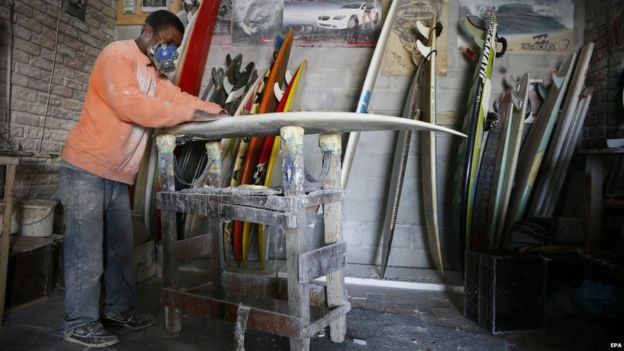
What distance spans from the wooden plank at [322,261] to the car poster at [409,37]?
196 centimetres

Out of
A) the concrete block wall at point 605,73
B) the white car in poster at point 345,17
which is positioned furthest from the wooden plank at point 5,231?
the concrete block wall at point 605,73

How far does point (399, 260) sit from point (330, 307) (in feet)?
5.01

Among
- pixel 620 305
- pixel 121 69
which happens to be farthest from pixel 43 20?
pixel 620 305

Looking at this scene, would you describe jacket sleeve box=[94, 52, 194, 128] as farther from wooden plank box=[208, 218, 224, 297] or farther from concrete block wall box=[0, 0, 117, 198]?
concrete block wall box=[0, 0, 117, 198]

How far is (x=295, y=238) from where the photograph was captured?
146 cm

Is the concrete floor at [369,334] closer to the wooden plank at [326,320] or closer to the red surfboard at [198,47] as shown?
the wooden plank at [326,320]

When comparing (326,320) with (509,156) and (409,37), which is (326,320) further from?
(409,37)

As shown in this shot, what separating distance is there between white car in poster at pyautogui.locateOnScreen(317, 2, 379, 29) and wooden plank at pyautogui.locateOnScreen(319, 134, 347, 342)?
1.74 metres

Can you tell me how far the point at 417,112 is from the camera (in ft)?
9.34

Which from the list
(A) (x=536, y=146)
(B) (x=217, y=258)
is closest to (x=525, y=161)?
(A) (x=536, y=146)

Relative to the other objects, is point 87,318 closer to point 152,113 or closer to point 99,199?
point 99,199

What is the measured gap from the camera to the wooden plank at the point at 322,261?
146cm

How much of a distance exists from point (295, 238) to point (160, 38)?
119 cm

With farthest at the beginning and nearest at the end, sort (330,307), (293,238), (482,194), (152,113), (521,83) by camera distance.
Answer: (521,83) → (482,194) → (330,307) → (152,113) → (293,238)
